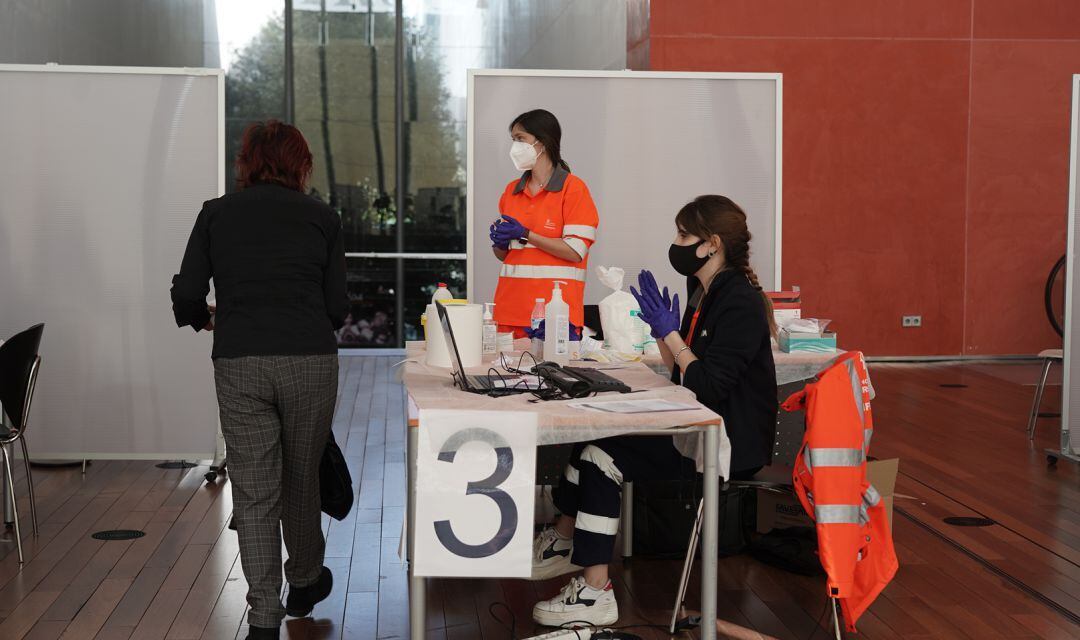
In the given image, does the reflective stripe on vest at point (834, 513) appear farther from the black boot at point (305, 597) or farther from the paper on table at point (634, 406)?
the black boot at point (305, 597)

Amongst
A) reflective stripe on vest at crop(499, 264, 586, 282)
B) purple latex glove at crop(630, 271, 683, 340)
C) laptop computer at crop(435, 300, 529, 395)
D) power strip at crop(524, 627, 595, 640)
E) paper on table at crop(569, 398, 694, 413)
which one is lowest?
power strip at crop(524, 627, 595, 640)

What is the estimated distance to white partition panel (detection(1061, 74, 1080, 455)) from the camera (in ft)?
16.2

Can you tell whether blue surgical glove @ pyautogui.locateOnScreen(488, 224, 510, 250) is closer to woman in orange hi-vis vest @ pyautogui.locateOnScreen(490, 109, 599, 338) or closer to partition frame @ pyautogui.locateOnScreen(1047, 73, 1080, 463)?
woman in orange hi-vis vest @ pyautogui.locateOnScreen(490, 109, 599, 338)

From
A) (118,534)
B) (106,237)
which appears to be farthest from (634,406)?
(106,237)

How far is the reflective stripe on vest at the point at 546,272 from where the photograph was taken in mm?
3887

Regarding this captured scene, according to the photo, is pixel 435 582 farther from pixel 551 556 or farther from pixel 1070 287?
pixel 1070 287

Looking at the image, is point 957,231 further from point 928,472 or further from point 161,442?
point 161,442

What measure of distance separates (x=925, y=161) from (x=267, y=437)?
274 inches

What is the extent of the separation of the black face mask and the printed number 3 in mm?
847

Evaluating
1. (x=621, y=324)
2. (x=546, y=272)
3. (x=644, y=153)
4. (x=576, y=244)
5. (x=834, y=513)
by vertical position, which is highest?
(x=644, y=153)

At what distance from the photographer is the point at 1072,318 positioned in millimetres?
4973

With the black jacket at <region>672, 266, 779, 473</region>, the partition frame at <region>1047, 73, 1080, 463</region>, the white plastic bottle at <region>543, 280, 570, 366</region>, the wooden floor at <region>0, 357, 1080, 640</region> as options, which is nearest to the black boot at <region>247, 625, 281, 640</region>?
the wooden floor at <region>0, 357, 1080, 640</region>

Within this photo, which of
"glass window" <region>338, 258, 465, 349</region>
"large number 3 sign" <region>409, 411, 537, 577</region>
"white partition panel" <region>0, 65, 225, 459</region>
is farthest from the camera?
"glass window" <region>338, 258, 465, 349</region>

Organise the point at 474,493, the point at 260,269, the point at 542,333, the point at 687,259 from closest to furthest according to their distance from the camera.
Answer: the point at 474,493 → the point at 260,269 → the point at 687,259 → the point at 542,333
